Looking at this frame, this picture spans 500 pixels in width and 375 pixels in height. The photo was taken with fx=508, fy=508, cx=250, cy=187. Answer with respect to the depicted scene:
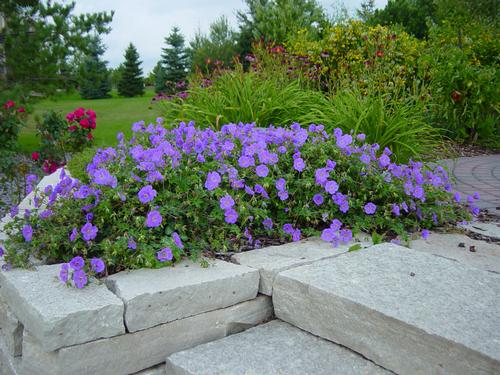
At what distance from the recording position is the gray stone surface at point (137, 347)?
1.67 m

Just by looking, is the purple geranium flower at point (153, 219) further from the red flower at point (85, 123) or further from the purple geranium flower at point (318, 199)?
the red flower at point (85, 123)

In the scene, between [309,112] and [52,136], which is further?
[52,136]

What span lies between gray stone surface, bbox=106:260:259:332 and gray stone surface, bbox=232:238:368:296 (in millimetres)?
49

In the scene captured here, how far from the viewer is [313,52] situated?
7.97 metres

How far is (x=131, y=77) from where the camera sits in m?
23.7

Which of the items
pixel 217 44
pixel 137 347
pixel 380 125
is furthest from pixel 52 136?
pixel 217 44

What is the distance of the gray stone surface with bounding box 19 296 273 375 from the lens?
167cm

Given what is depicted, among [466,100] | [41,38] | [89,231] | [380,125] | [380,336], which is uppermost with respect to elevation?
[41,38]

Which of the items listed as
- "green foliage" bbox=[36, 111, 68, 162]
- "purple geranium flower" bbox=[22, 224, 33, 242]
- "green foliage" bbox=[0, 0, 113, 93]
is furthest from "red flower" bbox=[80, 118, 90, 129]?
"purple geranium flower" bbox=[22, 224, 33, 242]

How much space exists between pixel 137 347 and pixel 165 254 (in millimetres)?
357

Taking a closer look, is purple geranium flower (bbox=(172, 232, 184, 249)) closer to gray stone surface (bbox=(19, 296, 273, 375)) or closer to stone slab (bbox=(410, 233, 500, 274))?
gray stone surface (bbox=(19, 296, 273, 375))

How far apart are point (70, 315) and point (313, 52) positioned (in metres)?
7.02

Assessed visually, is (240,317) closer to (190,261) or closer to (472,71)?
(190,261)

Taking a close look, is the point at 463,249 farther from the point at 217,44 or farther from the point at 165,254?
the point at 217,44
